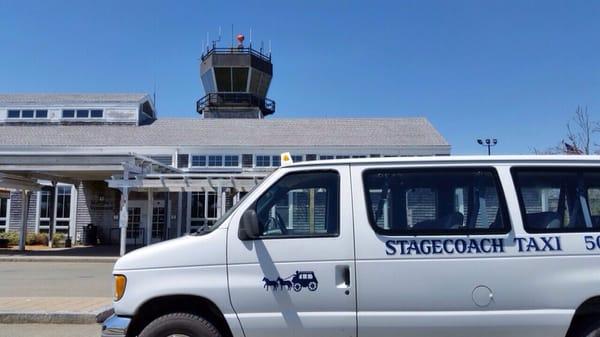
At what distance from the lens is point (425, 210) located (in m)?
4.73

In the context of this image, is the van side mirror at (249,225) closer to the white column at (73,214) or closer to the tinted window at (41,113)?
the white column at (73,214)

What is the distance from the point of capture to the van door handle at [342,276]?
4484 mm

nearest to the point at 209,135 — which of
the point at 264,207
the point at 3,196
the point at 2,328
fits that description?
the point at 3,196

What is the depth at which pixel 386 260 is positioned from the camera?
177 inches

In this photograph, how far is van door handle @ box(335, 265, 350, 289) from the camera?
177 inches

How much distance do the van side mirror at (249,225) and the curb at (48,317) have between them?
426cm

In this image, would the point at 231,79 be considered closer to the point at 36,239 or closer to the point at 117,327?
the point at 36,239

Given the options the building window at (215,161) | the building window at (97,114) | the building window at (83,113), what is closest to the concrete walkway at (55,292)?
the building window at (215,161)

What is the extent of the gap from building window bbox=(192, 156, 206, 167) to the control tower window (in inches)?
Answer: 648

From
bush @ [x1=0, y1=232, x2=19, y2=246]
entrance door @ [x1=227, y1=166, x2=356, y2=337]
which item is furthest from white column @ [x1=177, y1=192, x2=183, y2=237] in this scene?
entrance door @ [x1=227, y1=166, x2=356, y2=337]

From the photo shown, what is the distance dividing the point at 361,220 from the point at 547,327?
175 cm

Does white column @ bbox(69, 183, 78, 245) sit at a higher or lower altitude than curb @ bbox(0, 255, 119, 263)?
higher

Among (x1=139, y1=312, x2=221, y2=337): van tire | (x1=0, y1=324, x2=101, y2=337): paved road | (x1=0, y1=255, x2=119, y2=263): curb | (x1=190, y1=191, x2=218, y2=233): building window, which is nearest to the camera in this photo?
(x1=139, y1=312, x2=221, y2=337): van tire

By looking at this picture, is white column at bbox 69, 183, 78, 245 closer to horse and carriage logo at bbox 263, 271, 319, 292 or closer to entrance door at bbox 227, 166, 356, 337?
entrance door at bbox 227, 166, 356, 337
